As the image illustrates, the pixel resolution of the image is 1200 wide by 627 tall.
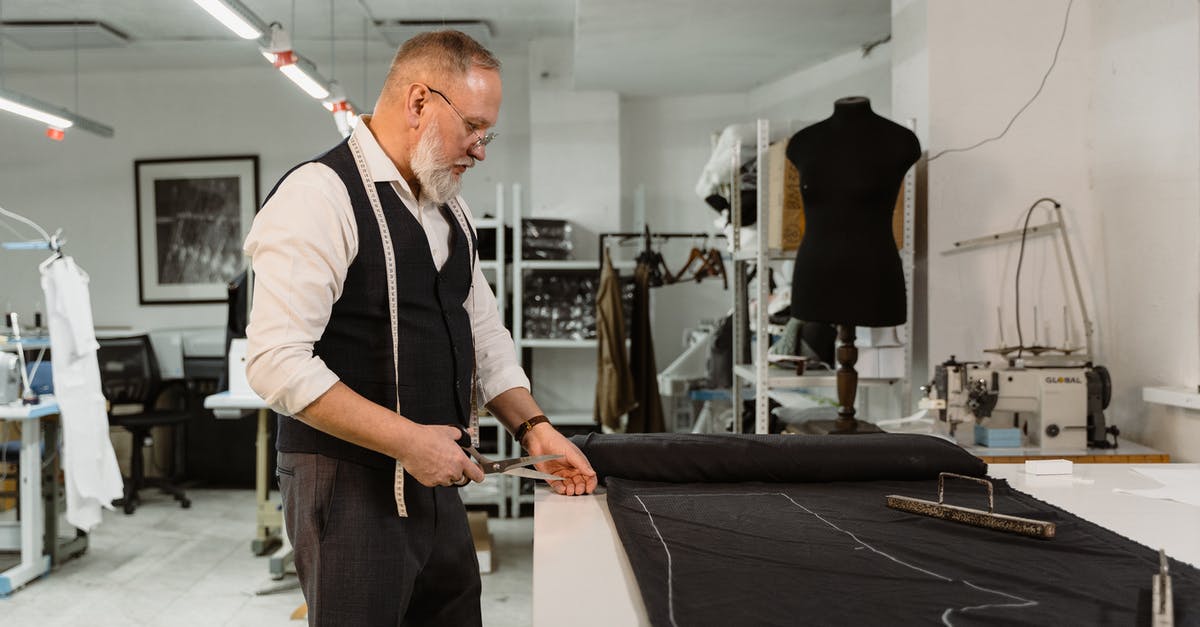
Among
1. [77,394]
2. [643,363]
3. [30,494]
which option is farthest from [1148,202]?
[30,494]

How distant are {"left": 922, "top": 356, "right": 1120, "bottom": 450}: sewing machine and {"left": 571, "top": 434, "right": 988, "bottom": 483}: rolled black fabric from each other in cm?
104

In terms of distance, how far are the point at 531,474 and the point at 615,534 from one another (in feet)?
0.64

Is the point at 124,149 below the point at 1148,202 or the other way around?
the other way around

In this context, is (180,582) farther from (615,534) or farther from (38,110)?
(615,534)

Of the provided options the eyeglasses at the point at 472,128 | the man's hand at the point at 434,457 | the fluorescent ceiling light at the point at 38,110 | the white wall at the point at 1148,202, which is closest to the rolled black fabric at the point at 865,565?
the man's hand at the point at 434,457

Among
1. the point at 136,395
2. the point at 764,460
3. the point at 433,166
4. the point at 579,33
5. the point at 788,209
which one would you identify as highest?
the point at 579,33

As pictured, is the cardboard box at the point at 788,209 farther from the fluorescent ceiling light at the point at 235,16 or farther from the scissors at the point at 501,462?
the fluorescent ceiling light at the point at 235,16

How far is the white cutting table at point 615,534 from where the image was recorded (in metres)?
0.99

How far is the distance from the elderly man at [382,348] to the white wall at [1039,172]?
79.8 inches

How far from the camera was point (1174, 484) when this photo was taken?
5.37 feet

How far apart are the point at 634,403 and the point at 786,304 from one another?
1449mm

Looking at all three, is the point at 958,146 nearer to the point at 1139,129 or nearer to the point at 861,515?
the point at 1139,129

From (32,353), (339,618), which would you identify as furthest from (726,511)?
(32,353)

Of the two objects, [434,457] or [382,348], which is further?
[382,348]
